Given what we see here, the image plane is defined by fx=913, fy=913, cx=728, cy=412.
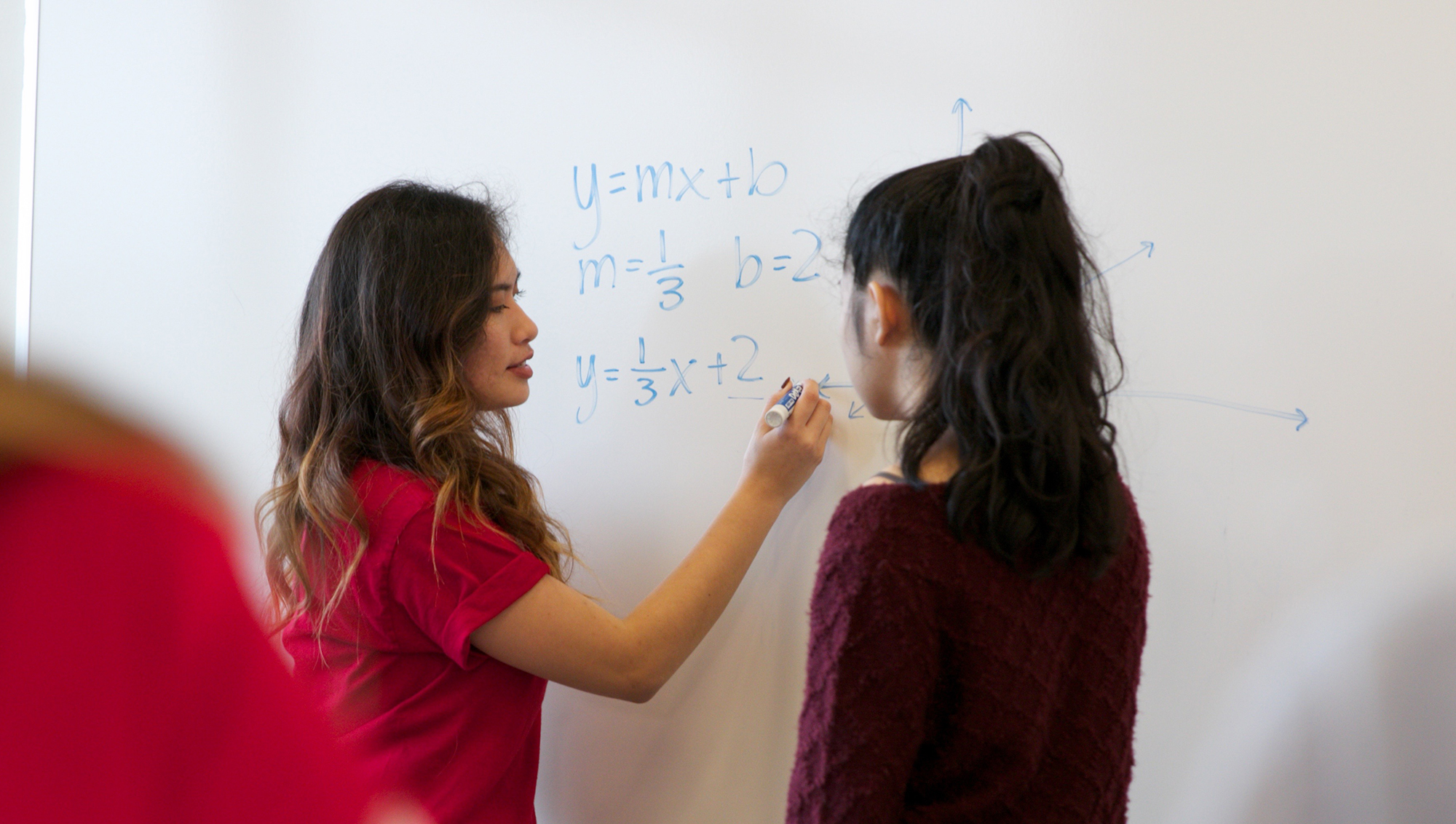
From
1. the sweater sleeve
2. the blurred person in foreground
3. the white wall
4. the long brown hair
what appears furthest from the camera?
the white wall

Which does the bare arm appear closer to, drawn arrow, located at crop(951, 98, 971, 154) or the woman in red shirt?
the woman in red shirt

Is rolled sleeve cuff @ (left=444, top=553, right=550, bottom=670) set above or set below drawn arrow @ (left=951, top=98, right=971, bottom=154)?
below

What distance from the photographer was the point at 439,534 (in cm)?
80

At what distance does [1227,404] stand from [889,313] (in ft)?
1.15

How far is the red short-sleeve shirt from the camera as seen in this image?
2.61 ft

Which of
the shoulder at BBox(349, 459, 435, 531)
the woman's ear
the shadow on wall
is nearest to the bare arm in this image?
the shoulder at BBox(349, 459, 435, 531)

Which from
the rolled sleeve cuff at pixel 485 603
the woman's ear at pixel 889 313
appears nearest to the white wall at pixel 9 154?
the rolled sleeve cuff at pixel 485 603

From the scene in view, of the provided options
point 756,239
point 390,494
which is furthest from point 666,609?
point 756,239

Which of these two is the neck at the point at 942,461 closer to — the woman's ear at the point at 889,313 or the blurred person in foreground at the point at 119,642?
the woman's ear at the point at 889,313

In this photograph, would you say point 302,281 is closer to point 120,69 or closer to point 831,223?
point 120,69

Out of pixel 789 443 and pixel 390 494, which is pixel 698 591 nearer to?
pixel 789 443

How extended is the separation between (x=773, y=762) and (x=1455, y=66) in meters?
0.87

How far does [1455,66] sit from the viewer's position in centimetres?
75

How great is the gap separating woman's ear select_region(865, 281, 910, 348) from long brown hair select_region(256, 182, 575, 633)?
1.32ft
